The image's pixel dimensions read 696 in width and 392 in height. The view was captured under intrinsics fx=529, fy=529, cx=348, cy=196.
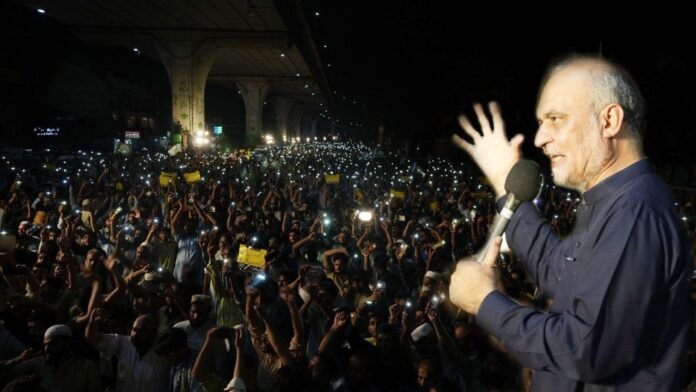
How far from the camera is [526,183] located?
2.02 metres

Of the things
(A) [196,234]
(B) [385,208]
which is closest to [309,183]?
(B) [385,208]

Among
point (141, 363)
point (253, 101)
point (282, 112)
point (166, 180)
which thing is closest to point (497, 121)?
point (141, 363)

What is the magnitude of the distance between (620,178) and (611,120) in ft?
0.57

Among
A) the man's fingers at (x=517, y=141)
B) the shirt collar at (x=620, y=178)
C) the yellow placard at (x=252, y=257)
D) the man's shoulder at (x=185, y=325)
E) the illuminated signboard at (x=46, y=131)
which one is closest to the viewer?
the shirt collar at (x=620, y=178)

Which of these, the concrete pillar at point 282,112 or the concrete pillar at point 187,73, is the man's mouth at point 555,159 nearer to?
the concrete pillar at point 187,73

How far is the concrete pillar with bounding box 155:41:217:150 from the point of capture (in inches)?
1185

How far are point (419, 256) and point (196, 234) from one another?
149 inches

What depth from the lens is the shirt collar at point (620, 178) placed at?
1.55 metres

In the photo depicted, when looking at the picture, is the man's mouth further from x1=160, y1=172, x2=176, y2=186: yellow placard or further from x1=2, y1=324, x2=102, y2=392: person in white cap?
x1=160, y1=172, x2=176, y2=186: yellow placard

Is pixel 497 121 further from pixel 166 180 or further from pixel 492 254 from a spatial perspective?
pixel 166 180

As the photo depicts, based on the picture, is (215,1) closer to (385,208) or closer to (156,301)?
(385,208)

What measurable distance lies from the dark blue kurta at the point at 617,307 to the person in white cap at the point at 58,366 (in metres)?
3.77

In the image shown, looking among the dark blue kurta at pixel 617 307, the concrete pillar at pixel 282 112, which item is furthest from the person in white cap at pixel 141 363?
the concrete pillar at pixel 282 112

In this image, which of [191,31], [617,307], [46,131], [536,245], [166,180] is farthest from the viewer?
[46,131]
